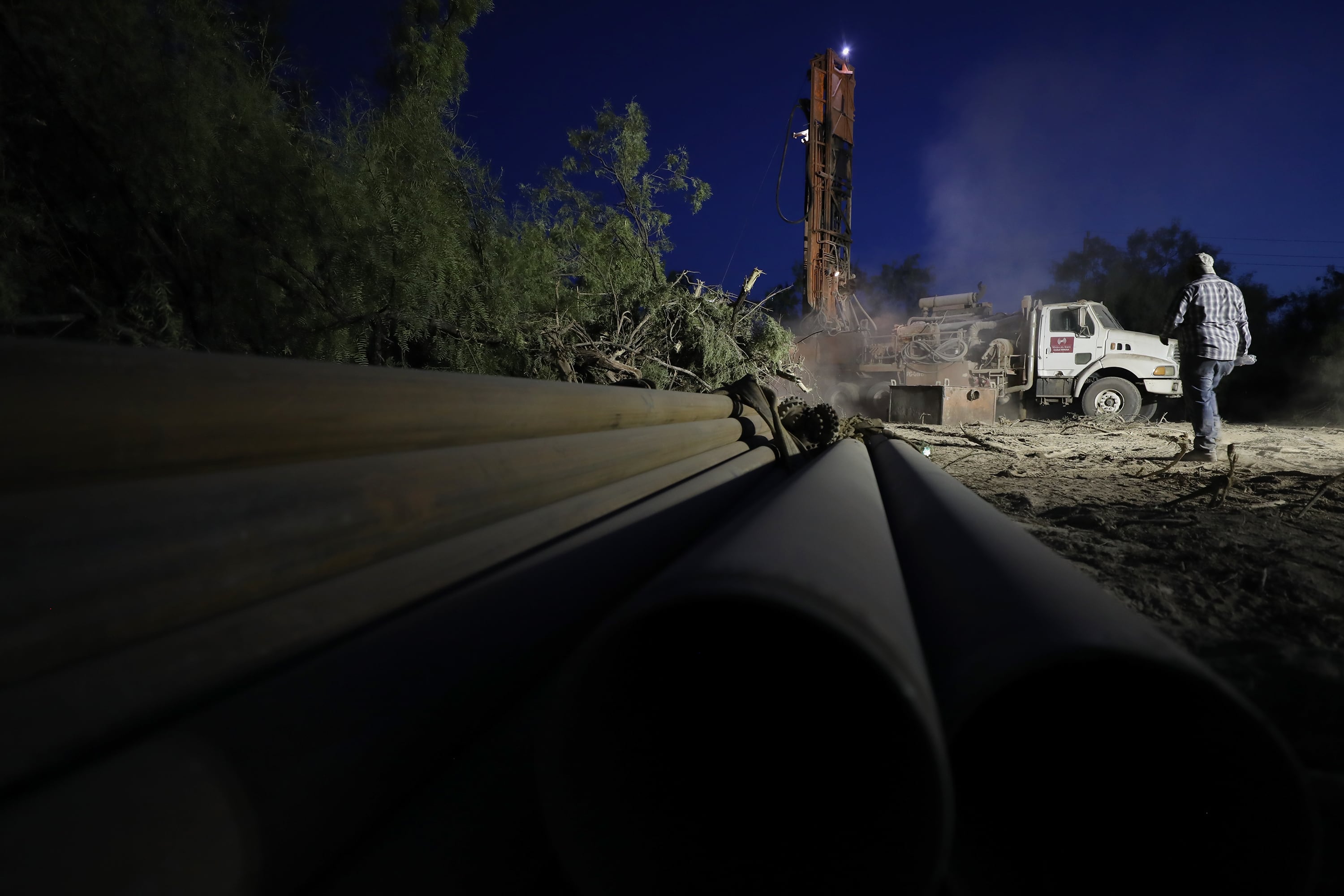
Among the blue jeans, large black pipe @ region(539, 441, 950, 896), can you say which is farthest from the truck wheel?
large black pipe @ region(539, 441, 950, 896)

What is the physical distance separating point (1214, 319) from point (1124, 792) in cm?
573

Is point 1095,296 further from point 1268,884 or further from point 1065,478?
point 1268,884

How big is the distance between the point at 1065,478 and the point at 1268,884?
163 inches

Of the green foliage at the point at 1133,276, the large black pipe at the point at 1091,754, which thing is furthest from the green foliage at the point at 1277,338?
the large black pipe at the point at 1091,754

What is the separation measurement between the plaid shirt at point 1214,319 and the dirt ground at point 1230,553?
906mm

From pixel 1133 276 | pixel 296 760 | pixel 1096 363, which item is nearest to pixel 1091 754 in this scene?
pixel 296 760

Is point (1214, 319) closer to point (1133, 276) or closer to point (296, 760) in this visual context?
point (296, 760)

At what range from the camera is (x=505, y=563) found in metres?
1.29

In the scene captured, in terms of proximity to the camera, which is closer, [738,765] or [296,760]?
[296,760]

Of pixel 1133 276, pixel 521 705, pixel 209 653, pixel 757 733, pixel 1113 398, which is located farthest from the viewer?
pixel 1133 276

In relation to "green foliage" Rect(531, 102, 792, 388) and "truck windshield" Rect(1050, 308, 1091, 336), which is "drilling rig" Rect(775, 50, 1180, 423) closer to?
"truck windshield" Rect(1050, 308, 1091, 336)

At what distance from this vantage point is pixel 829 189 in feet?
38.9

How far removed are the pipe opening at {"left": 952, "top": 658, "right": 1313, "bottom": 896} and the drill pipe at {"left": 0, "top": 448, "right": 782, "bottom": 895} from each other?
67 cm

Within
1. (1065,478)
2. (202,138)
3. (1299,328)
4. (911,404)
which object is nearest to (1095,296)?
(1299,328)
